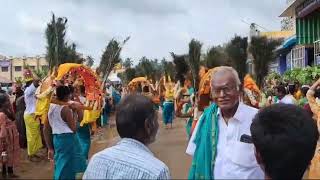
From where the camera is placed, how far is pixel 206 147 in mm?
4039

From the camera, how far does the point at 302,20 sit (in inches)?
1499

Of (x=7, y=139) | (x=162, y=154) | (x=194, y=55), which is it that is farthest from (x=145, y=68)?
(x=7, y=139)

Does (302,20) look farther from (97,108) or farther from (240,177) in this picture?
(240,177)

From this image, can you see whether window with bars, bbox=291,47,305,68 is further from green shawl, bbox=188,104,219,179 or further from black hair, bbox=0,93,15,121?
green shawl, bbox=188,104,219,179

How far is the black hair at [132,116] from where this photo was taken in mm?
2756

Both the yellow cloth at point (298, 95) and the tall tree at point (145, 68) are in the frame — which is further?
the tall tree at point (145, 68)

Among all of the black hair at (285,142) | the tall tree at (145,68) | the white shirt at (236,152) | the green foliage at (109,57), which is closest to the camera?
the black hair at (285,142)

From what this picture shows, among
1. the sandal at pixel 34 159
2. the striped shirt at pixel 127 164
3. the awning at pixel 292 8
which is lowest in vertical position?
the sandal at pixel 34 159

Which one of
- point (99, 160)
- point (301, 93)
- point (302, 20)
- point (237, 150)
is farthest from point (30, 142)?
point (302, 20)

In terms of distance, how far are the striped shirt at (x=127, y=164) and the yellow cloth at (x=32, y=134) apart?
30.3 ft

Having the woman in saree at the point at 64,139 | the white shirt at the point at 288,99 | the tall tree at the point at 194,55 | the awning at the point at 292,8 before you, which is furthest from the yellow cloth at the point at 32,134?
the awning at the point at 292,8

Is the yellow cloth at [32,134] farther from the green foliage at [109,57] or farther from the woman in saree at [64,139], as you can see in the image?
the green foliage at [109,57]

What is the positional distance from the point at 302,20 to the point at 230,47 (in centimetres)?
3003

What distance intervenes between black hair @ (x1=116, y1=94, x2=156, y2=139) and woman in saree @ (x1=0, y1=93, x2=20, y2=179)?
6899 mm
